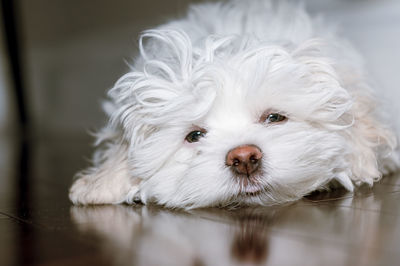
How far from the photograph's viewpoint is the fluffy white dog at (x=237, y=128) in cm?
149

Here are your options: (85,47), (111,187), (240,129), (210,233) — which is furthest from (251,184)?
(85,47)

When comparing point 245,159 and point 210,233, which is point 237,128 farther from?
point 210,233

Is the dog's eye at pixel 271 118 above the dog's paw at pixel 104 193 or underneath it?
above

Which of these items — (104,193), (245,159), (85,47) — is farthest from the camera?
(85,47)

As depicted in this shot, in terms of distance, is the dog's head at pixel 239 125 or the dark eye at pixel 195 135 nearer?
the dog's head at pixel 239 125

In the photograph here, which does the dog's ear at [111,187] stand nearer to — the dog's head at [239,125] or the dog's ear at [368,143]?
the dog's head at [239,125]

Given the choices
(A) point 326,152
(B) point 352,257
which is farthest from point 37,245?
(A) point 326,152

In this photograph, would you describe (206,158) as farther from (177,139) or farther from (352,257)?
(352,257)

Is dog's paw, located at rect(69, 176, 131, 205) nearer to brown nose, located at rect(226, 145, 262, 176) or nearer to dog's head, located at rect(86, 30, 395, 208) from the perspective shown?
dog's head, located at rect(86, 30, 395, 208)

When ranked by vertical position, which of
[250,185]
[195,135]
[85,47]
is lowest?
[250,185]

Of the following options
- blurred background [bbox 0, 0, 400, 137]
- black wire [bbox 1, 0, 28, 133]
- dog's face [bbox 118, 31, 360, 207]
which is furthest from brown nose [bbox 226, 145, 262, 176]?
black wire [bbox 1, 0, 28, 133]

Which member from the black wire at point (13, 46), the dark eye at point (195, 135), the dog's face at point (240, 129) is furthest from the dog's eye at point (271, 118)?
the black wire at point (13, 46)

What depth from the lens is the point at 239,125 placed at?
1563 millimetres

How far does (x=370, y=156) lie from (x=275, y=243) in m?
0.78
